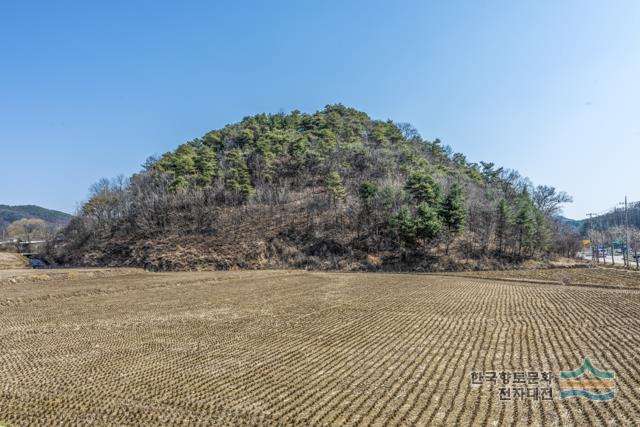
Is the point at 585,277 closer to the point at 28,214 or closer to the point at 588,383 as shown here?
the point at 588,383

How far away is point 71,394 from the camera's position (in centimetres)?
880

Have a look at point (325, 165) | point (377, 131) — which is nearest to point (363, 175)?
point (325, 165)

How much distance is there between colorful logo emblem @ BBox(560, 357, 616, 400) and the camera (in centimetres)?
805

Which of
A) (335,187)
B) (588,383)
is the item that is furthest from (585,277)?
(335,187)

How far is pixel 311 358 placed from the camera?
11.2 metres

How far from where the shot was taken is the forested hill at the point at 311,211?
151ft

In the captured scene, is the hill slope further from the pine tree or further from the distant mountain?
the pine tree

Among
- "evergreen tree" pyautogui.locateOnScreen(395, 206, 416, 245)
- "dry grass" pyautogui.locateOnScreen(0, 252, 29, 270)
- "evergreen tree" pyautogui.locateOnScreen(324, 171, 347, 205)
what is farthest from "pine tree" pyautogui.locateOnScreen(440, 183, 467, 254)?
"dry grass" pyautogui.locateOnScreen(0, 252, 29, 270)

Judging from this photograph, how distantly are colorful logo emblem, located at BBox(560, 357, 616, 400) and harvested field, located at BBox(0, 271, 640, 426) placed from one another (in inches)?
8.8

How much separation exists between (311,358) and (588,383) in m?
6.98

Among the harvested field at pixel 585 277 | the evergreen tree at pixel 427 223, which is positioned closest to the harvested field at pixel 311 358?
the harvested field at pixel 585 277

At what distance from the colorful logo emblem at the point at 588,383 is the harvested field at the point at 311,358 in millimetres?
225

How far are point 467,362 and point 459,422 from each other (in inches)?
150

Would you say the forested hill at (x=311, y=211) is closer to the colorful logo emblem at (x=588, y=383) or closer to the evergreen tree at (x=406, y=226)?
the evergreen tree at (x=406, y=226)
